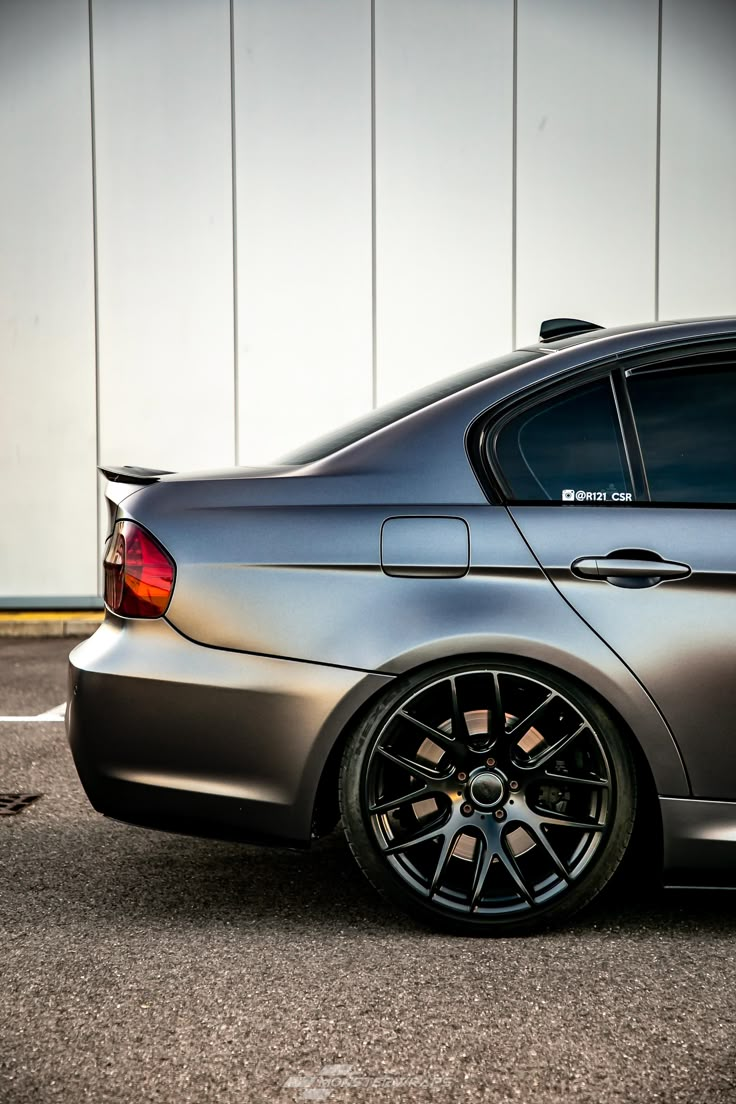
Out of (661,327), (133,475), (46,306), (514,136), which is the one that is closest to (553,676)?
(661,327)

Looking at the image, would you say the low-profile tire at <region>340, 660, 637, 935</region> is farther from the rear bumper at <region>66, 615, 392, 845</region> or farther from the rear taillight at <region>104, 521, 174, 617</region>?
the rear taillight at <region>104, 521, 174, 617</region>

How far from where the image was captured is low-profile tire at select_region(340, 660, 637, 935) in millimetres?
3084

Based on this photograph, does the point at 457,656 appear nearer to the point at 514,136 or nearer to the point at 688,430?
the point at 688,430

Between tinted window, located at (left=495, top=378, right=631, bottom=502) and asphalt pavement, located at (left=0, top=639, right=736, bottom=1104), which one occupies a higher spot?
tinted window, located at (left=495, top=378, right=631, bottom=502)

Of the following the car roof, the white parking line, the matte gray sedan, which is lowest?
the white parking line

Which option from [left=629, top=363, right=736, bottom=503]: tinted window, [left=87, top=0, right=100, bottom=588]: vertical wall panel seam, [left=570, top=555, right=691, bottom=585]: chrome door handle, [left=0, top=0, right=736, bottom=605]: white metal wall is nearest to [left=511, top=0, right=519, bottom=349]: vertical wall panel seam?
[left=0, top=0, right=736, bottom=605]: white metal wall

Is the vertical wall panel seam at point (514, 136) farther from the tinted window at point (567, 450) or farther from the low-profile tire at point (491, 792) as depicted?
the low-profile tire at point (491, 792)

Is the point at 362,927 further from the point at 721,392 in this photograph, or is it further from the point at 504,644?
the point at 721,392

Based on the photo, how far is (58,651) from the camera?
8617 millimetres

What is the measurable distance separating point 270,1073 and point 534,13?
33.0 feet

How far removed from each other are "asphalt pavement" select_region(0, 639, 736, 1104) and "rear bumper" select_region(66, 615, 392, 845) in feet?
1.13

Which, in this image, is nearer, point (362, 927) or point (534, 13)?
point (362, 927)

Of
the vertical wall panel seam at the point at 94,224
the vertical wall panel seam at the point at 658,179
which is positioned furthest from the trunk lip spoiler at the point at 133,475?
the vertical wall panel seam at the point at 658,179

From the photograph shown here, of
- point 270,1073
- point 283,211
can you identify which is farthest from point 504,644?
point 283,211
